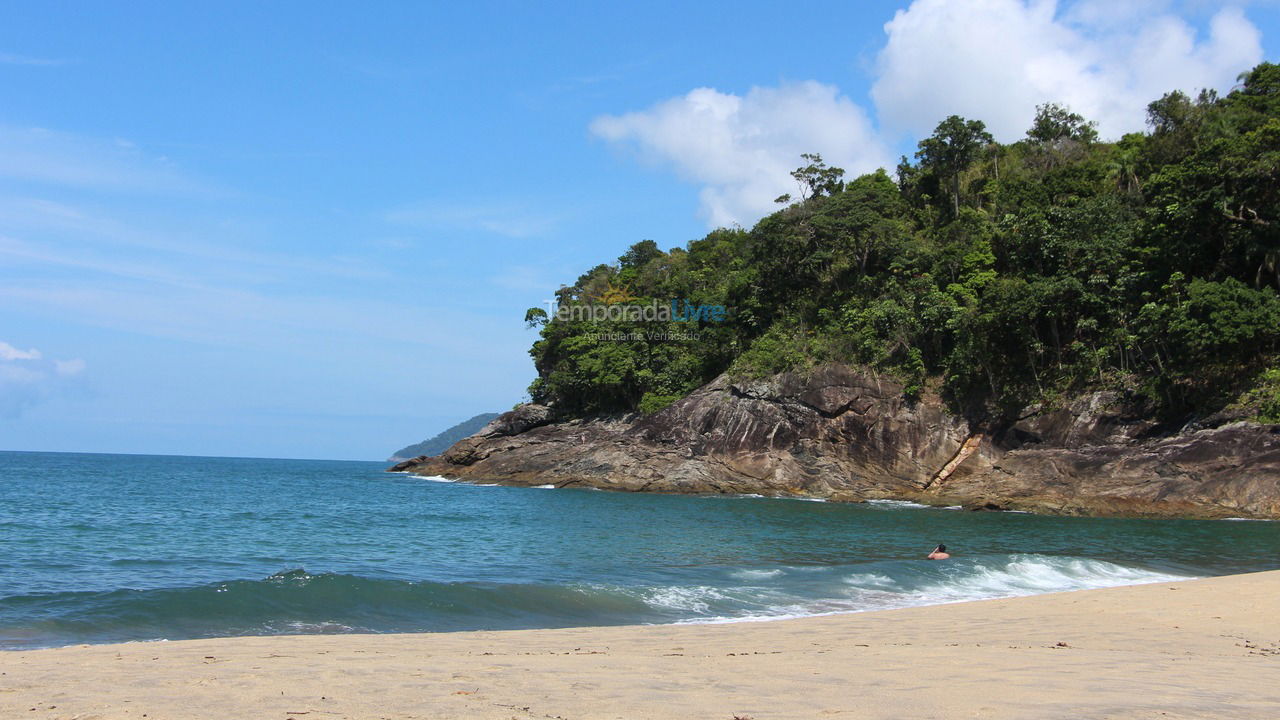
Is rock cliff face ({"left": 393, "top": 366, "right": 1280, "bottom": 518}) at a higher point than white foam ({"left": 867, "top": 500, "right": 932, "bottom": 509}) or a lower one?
higher

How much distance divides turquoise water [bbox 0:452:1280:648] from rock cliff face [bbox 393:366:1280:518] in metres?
3.30

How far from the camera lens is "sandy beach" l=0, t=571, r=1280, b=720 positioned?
609 centimetres

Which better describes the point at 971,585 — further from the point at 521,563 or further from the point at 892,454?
the point at 892,454

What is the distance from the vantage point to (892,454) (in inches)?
1715

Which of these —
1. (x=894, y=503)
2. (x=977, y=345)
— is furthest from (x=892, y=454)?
(x=977, y=345)

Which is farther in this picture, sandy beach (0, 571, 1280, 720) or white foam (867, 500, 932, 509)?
white foam (867, 500, 932, 509)

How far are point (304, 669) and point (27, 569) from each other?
12.5 metres

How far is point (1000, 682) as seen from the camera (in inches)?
281

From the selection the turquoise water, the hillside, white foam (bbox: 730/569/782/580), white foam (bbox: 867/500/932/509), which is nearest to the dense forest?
the hillside

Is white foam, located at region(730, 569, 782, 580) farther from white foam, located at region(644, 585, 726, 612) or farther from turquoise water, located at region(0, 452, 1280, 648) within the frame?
white foam, located at region(644, 585, 726, 612)

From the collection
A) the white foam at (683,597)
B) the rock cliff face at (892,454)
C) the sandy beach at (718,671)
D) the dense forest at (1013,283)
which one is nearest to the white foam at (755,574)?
the white foam at (683,597)

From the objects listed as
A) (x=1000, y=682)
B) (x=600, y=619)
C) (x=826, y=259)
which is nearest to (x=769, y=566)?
(x=600, y=619)

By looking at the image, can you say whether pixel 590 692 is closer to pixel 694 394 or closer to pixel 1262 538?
pixel 1262 538

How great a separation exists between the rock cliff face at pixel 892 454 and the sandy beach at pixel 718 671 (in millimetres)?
23843
